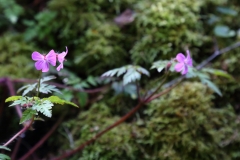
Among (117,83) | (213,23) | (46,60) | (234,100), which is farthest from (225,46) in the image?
(46,60)

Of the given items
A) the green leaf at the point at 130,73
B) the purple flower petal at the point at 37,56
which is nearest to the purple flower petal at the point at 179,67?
the green leaf at the point at 130,73

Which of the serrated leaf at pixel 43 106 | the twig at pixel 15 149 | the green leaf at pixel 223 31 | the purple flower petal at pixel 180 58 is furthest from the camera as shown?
the green leaf at pixel 223 31

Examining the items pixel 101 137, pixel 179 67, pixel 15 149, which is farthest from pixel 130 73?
pixel 15 149

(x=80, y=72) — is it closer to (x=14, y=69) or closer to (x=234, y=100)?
(x=14, y=69)

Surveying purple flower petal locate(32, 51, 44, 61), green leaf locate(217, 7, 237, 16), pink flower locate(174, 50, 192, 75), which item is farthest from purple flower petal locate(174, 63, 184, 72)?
green leaf locate(217, 7, 237, 16)

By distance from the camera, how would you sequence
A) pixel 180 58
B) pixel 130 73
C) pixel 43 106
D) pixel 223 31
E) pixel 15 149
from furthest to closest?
pixel 223 31
pixel 15 149
pixel 130 73
pixel 180 58
pixel 43 106

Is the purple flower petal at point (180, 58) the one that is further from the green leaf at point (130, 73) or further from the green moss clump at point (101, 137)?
the green moss clump at point (101, 137)

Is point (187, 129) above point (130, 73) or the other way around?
the other way around

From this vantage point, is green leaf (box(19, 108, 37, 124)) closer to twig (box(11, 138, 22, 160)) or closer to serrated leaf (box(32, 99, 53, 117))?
serrated leaf (box(32, 99, 53, 117))

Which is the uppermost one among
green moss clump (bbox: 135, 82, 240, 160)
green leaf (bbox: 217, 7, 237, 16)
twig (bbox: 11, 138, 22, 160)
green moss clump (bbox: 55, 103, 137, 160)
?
twig (bbox: 11, 138, 22, 160)

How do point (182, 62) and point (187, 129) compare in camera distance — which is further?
point (187, 129)

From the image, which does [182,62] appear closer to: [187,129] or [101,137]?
[187,129]
